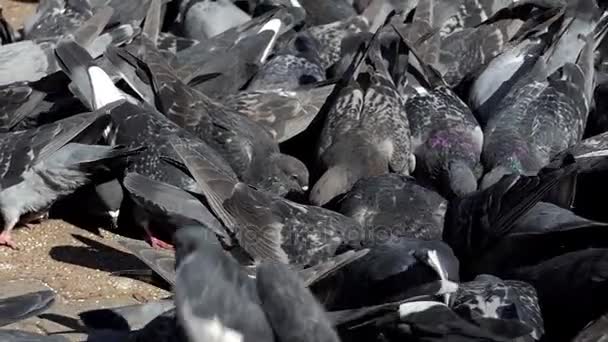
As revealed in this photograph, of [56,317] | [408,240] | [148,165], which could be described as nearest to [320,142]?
[148,165]

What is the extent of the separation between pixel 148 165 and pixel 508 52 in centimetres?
258

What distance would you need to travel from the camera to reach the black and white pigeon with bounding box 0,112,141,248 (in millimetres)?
6977

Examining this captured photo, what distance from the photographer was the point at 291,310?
491 centimetres

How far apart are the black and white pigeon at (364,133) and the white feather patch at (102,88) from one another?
126 cm

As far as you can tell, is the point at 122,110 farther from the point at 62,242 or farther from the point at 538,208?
the point at 538,208

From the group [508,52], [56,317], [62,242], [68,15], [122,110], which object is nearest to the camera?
[56,317]

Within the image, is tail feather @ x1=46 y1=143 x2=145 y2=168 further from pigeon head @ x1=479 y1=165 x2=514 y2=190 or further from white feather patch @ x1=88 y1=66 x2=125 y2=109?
pigeon head @ x1=479 y1=165 x2=514 y2=190

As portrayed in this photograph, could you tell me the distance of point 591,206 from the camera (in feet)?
22.6

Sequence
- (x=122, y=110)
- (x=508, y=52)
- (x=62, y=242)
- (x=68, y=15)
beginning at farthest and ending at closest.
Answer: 1. (x=68, y=15)
2. (x=508, y=52)
3. (x=122, y=110)
4. (x=62, y=242)

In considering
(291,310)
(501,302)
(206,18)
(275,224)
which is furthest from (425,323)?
(206,18)

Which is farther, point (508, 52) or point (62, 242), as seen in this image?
point (508, 52)

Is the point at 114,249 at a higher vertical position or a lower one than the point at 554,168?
lower

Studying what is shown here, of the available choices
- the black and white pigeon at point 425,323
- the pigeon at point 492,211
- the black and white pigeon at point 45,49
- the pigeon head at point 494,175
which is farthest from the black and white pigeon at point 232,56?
the black and white pigeon at point 425,323

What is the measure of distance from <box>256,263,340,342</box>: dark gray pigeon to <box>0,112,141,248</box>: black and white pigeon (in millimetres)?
2244
